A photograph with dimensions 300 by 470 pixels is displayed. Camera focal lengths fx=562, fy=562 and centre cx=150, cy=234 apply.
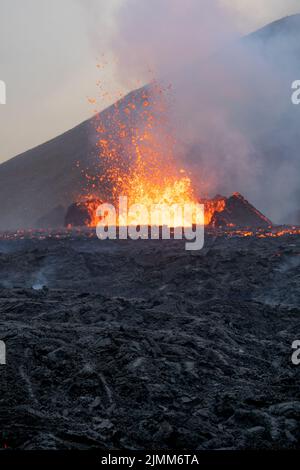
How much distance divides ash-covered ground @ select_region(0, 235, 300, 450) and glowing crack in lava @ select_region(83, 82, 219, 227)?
153 ft

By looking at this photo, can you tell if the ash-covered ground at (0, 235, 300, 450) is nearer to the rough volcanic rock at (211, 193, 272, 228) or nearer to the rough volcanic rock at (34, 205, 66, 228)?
the rough volcanic rock at (211, 193, 272, 228)

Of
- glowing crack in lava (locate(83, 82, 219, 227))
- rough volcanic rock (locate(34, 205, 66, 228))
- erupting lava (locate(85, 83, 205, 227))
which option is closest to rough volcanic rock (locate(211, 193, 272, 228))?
glowing crack in lava (locate(83, 82, 219, 227))

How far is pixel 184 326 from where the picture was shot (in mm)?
14148

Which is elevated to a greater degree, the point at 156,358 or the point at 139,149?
the point at 139,149

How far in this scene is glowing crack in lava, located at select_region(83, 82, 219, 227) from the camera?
298 feet

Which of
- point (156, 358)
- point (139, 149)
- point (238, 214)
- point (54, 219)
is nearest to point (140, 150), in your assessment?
point (139, 149)

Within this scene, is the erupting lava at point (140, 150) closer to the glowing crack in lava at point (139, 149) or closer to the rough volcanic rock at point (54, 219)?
the glowing crack in lava at point (139, 149)

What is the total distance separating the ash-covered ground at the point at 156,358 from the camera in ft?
26.6

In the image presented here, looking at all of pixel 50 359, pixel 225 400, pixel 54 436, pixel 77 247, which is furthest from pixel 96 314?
pixel 77 247

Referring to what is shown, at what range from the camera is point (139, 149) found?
4220 inches

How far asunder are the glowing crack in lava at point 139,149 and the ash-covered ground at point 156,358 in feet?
153

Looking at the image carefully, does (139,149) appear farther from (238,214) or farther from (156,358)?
(156,358)

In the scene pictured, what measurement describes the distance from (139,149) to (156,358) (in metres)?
97.8

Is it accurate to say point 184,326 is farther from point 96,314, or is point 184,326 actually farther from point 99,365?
point 99,365
